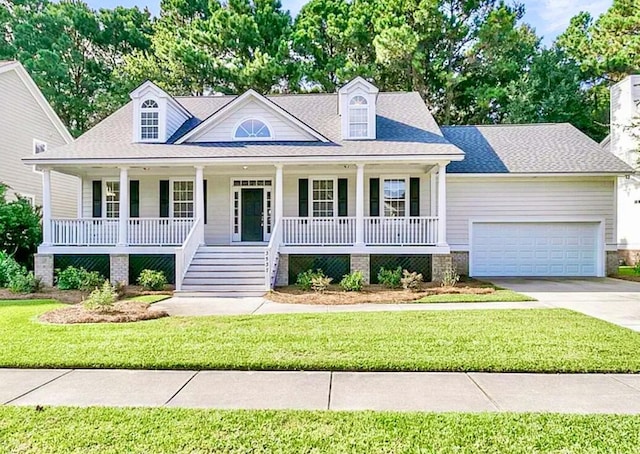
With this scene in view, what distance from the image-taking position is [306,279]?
39.8 feet

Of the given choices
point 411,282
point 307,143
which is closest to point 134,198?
point 307,143

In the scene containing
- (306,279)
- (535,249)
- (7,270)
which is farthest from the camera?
(535,249)

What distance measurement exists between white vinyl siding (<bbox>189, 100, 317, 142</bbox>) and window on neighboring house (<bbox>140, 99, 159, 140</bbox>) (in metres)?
1.33

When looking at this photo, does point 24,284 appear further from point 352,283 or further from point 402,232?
point 402,232

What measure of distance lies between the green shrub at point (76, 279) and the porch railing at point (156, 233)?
154cm

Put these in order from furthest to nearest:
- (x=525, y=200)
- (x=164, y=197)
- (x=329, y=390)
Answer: (x=164, y=197) → (x=525, y=200) → (x=329, y=390)

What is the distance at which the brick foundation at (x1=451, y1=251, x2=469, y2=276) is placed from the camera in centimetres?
1510

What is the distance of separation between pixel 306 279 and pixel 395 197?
15.6ft

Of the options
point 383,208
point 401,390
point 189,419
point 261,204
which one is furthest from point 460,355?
point 261,204

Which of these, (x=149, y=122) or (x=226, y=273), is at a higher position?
(x=149, y=122)

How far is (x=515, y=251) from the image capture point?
15258mm

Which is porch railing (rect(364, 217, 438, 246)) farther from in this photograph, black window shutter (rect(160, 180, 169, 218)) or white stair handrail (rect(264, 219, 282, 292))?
black window shutter (rect(160, 180, 169, 218))

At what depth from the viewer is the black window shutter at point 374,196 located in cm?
1482

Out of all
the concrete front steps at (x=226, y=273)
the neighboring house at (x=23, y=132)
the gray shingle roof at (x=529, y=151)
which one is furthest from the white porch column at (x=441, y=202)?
the neighboring house at (x=23, y=132)
